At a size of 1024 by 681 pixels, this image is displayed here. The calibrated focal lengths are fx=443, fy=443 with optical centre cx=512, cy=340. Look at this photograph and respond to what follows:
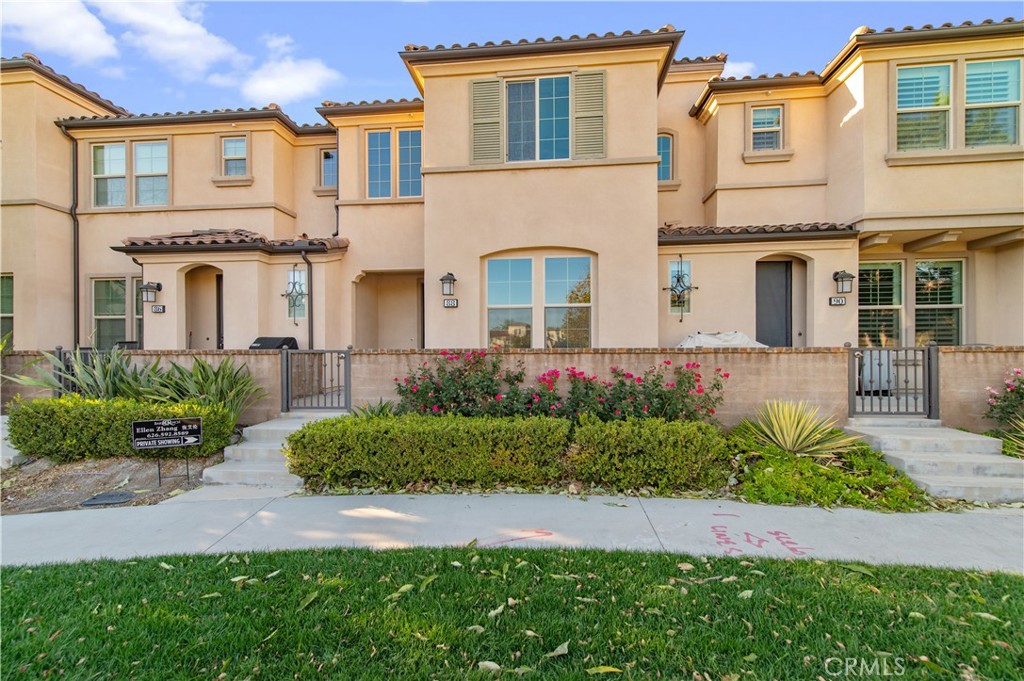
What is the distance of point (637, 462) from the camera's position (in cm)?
550

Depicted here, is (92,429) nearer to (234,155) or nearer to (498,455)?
(498,455)

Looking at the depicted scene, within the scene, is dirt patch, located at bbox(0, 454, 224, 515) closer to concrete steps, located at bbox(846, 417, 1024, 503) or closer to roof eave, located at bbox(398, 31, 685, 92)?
roof eave, located at bbox(398, 31, 685, 92)

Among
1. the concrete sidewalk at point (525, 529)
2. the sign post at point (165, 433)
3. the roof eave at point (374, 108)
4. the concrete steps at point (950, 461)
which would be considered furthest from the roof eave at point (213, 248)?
the concrete steps at point (950, 461)

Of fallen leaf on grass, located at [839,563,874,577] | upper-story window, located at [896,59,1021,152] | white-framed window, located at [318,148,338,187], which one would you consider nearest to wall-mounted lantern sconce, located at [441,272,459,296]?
white-framed window, located at [318,148,338,187]

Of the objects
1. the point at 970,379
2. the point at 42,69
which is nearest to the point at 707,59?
the point at 970,379

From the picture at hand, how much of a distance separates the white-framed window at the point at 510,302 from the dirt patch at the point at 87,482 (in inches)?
206

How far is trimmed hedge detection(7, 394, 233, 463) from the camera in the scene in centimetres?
641

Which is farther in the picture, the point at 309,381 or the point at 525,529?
the point at 309,381

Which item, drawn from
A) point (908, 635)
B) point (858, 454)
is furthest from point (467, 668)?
point (858, 454)

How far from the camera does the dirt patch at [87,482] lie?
5.43 m

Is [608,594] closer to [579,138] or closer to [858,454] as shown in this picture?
[858,454]

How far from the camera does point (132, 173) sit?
1184 centimetres

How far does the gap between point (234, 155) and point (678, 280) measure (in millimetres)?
11758

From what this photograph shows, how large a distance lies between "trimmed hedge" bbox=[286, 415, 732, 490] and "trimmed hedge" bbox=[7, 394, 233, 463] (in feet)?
6.25
